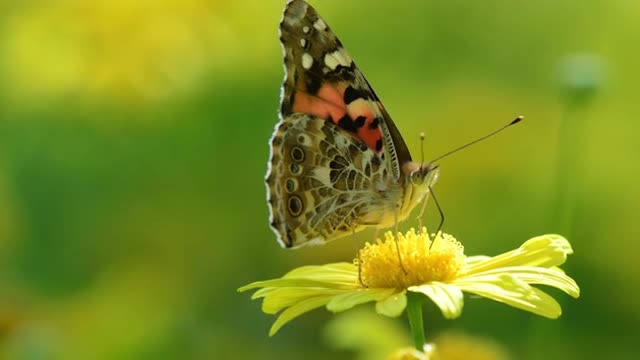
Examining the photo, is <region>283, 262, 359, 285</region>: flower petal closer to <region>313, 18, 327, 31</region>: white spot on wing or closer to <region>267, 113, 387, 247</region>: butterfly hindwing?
<region>267, 113, 387, 247</region>: butterfly hindwing

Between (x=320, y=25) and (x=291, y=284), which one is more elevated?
(x=320, y=25)

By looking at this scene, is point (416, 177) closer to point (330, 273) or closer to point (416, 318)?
point (330, 273)

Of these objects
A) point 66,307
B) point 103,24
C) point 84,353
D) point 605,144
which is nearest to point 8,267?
point 66,307

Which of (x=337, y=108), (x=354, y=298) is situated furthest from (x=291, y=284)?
(x=337, y=108)

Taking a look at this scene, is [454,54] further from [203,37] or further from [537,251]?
[537,251]

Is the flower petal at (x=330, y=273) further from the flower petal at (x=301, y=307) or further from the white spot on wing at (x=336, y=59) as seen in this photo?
the white spot on wing at (x=336, y=59)

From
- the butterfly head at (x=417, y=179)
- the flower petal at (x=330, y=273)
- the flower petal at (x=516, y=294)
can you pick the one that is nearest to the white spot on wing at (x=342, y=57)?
the butterfly head at (x=417, y=179)
